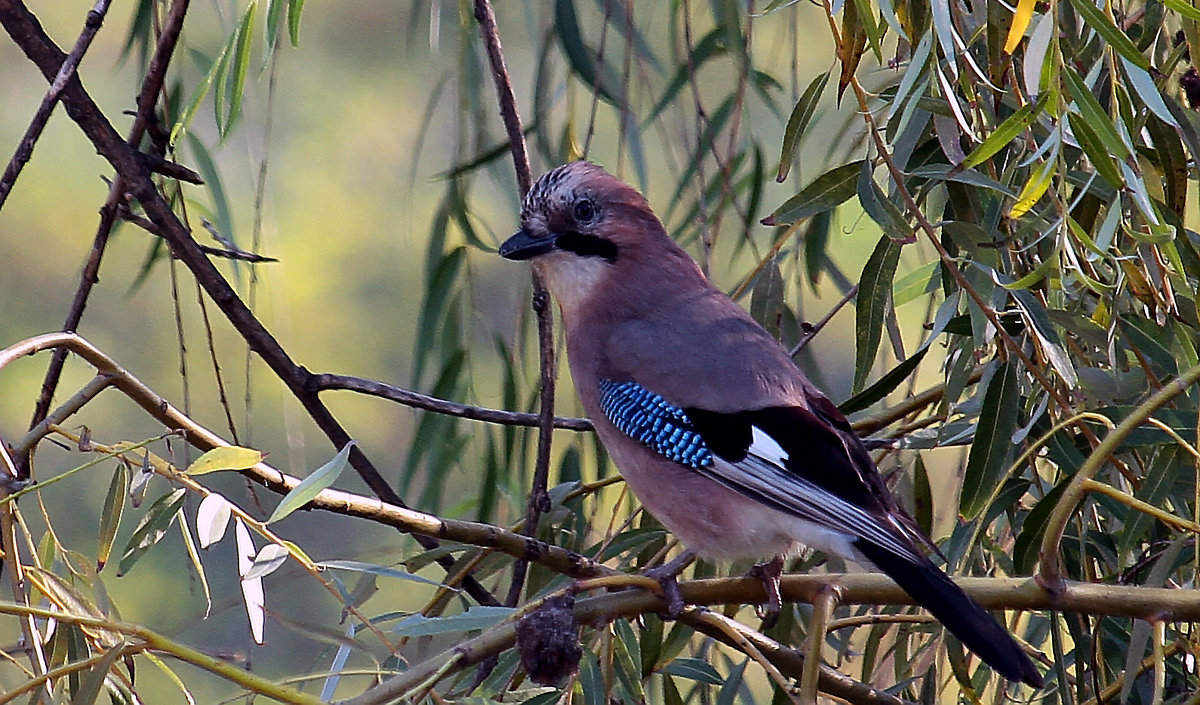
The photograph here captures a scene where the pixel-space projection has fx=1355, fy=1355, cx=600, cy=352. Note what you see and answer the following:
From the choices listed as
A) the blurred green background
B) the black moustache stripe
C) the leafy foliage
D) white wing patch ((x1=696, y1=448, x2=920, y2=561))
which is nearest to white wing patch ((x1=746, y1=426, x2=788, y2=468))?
white wing patch ((x1=696, y1=448, x2=920, y2=561))

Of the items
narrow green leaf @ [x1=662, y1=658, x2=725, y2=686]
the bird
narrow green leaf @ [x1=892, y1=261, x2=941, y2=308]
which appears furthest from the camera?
narrow green leaf @ [x1=892, y1=261, x2=941, y2=308]

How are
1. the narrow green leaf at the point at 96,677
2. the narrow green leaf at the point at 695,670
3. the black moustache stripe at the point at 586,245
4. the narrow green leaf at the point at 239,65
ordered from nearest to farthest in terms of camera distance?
the narrow green leaf at the point at 96,677 → the narrow green leaf at the point at 239,65 → the narrow green leaf at the point at 695,670 → the black moustache stripe at the point at 586,245

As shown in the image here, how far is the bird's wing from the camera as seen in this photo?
6.17 ft

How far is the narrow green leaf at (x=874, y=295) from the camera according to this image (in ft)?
5.90

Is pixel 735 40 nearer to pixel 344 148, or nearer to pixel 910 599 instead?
pixel 910 599

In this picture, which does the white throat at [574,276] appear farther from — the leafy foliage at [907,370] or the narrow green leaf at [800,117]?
the narrow green leaf at [800,117]

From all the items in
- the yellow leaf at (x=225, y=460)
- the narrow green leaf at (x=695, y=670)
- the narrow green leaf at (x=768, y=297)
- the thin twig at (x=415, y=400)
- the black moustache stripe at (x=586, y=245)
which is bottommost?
the narrow green leaf at (x=695, y=670)

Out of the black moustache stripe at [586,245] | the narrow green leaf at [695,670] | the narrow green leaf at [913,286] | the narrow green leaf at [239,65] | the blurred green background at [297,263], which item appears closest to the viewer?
the narrow green leaf at [239,65]

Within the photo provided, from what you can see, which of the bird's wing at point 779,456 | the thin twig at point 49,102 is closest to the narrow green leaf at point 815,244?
the bird's wing at point 779,456

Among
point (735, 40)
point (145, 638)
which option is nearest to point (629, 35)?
point (735, 40)

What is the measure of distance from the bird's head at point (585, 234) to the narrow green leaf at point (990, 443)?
0.95m

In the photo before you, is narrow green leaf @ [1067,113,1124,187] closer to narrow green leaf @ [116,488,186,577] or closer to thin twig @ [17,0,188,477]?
narrow green leaf @ [116,488,186,577]

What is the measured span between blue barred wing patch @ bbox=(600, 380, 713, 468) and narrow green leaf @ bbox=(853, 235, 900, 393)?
39 centimetres

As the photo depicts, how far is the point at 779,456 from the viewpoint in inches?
80.7
